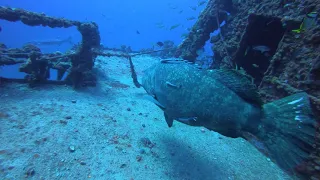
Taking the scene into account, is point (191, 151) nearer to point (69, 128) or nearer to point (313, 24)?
point (69, 128)

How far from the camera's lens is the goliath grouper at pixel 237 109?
2199 millimetres

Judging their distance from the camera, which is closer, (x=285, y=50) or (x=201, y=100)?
(x=201, y=100)

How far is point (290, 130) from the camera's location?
7.32ft

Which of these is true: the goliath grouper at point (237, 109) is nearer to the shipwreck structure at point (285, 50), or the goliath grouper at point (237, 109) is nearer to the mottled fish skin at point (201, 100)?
the mottled fish skin at point (201, 100)

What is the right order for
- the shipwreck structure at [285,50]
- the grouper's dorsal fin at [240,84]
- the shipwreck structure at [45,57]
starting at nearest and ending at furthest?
the grouper's dorsal fin at [240,84] → the shipwreck structure at [285,50] → the shipwreck structure at [45,57]

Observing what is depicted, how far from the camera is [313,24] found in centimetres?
340

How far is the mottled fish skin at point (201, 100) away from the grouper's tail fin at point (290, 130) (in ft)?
0.71

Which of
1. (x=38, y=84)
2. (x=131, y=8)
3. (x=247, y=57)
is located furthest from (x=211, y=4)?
(x=131, y=8)

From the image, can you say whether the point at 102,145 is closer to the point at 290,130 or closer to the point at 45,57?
the point at 290,130

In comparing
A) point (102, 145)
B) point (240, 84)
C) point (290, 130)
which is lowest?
point (102, 145)

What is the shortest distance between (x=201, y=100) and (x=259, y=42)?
4.32 metres

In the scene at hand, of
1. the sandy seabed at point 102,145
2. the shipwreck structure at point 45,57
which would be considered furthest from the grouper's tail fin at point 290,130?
the shipwreck structure at point 45,57

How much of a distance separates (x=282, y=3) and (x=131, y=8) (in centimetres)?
20671

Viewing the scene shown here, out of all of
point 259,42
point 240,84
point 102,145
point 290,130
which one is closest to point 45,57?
point 102,145
